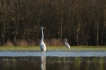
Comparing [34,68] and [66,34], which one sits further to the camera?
[66,34]

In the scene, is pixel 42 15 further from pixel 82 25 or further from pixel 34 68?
pixel 34 68

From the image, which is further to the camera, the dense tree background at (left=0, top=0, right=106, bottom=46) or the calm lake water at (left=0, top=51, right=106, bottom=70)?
the dense tree background at (left=0, top=0, right=106, bottom=46)

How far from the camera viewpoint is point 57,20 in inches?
1719

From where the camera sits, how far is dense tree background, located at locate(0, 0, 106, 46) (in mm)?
42812

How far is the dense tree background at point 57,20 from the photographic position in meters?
42.8

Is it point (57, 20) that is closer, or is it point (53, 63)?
point (53, 63)

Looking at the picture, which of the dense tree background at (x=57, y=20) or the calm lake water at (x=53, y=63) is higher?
the dense tree background at (x=57, y=20)

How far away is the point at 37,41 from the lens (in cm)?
4231

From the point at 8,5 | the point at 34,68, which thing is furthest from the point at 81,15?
the point at 34,68

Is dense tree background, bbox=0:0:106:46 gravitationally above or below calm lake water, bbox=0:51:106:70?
above

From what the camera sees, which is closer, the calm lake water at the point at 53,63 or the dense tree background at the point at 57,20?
the calm lake water at the point at 53,63

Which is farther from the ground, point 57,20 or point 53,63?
point 57,20

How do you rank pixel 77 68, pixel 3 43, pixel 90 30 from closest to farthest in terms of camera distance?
pixel 77 68 < pixel 3 43 < pixel 90 30

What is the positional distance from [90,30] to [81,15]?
1795 millimetres
